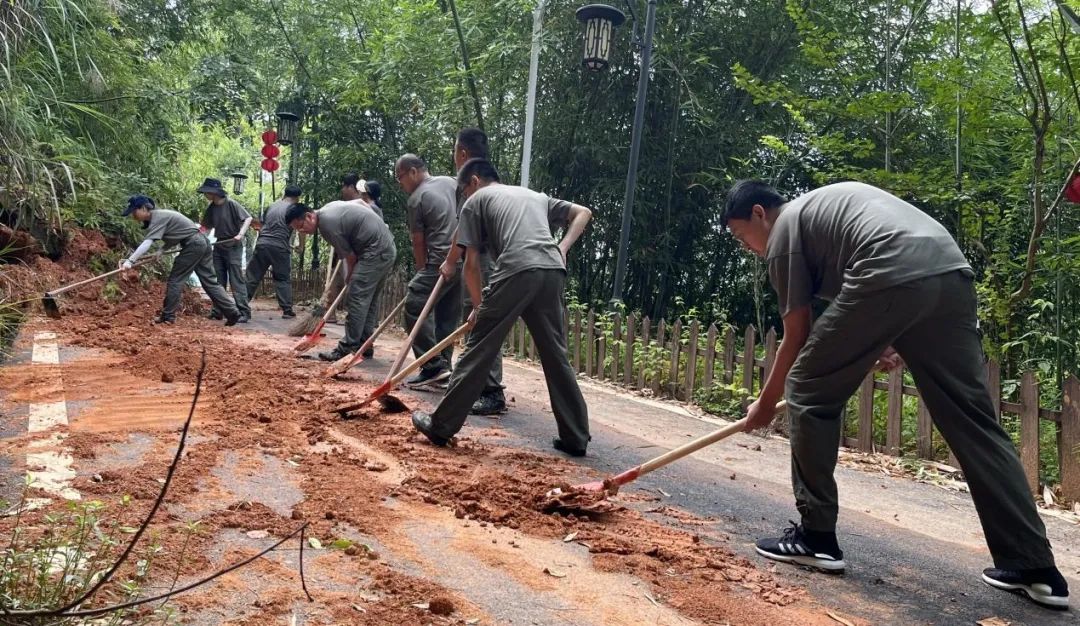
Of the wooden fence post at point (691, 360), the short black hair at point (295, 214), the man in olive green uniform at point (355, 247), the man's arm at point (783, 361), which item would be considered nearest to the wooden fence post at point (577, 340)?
the wooden fence post at point (691, 360)

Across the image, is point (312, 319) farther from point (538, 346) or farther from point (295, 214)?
point (538, 346)

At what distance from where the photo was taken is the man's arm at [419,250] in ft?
22.9

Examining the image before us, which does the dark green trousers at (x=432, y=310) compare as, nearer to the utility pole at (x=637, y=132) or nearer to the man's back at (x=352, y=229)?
the man's back at (x=352, y=229)

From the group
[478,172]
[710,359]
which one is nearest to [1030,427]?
[710,359]

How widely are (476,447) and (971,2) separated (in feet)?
22.9

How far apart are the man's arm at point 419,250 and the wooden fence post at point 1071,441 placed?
4708mm

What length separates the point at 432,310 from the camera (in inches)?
275

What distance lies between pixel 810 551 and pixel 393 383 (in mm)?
3262

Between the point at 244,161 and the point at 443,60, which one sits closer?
the point at 443,60

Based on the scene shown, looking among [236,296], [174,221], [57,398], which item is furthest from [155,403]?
[236,296]

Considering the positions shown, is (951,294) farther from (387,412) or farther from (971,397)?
(387,412)

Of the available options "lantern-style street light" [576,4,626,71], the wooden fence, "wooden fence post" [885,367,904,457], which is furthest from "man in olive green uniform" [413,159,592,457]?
"lantern-style street light" [576,4,626,71]

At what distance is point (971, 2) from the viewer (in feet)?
27.1

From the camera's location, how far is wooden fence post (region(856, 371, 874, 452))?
19.0ft
